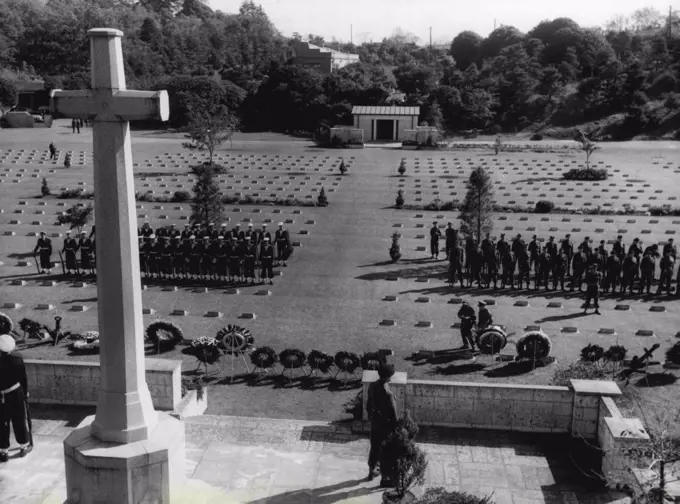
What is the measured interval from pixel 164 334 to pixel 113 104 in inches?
420

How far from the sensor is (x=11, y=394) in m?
10.9

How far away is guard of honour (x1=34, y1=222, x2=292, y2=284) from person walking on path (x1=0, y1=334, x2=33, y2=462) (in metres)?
14.1

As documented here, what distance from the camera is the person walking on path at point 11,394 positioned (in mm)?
10734

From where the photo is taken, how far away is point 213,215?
29.7 meters

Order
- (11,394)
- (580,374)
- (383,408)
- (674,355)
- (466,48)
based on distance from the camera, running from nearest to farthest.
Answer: (383,408) → (11,394) → (580,374) → (674,355) → (466,48)

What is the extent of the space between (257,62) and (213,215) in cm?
8369

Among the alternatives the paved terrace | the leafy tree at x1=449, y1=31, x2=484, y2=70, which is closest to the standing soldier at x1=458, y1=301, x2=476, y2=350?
the paved terrace

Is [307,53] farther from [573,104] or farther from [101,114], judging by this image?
[101,114]

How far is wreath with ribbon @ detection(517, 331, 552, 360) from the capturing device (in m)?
17.3

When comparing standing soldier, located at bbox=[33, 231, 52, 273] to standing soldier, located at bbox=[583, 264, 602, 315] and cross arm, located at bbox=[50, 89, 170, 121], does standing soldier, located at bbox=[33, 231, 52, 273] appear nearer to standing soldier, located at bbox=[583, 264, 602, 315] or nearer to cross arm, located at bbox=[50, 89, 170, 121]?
standing soldier, located at bbox=[583, 264, 602, 315]

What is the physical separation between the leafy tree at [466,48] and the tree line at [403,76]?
177 mm

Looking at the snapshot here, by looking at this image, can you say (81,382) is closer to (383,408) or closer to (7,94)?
(383,408)

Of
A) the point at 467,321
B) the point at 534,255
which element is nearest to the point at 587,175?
the point at 534,255

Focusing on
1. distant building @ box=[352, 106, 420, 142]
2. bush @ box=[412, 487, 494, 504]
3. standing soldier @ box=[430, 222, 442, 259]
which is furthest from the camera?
distant building @ box=[352, 106, 420, 142]
